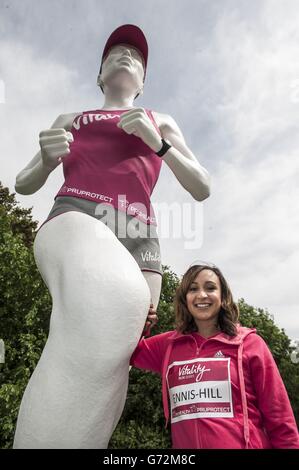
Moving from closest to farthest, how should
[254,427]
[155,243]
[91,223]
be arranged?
[254,427]
[91,223]
[155,243]

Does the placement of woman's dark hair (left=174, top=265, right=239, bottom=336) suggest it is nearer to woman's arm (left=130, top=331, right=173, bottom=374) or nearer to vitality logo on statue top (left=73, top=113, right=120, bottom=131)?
woman's arm (left=130, top=331, right=173, bottom=374)

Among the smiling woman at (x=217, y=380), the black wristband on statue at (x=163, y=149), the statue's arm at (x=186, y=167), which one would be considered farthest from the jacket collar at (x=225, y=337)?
the black wristband on statue at (x=163, y=149)

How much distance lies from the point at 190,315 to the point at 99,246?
0.68 m

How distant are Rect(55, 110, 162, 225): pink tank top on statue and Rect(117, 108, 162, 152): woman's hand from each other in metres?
0.14

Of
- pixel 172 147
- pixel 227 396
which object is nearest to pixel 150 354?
pixel 227 396

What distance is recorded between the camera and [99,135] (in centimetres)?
249

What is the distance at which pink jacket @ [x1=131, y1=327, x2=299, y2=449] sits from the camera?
189cm

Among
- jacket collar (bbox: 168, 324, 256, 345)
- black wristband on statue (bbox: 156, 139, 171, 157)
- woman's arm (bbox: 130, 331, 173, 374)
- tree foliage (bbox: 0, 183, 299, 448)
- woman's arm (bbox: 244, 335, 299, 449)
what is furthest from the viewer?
tree foliage (bbox: 0, 183, 299, 448)

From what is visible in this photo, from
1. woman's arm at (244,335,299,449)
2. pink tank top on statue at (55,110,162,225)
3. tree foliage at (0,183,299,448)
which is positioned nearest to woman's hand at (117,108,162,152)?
pink tank top on statue at (55,110,162,225)

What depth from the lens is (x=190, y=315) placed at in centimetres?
238

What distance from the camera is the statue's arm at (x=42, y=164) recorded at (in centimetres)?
234
